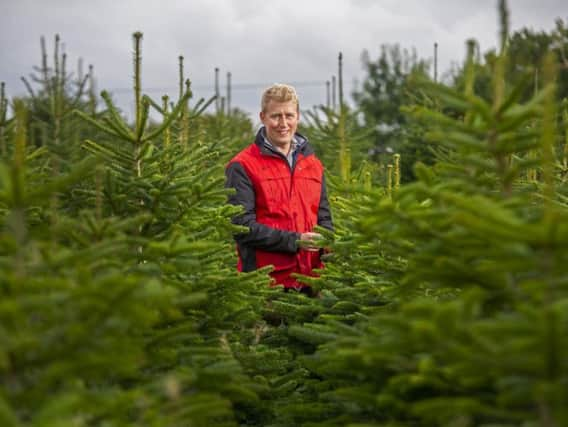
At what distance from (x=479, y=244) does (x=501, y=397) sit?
0.57 meters

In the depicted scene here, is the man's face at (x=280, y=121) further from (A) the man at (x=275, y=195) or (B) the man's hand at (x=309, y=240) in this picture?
(B) the man's hand at (x=309, y=240)

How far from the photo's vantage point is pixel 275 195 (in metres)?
5.04

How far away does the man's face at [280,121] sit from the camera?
502 centimetres

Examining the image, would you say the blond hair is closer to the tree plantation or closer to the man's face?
the man's face

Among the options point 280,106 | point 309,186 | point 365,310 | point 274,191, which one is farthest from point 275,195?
point 365,310

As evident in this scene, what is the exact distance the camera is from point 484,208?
2213mm

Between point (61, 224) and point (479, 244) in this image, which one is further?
point (61, 224)

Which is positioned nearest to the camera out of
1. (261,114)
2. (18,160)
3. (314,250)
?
(18,160)

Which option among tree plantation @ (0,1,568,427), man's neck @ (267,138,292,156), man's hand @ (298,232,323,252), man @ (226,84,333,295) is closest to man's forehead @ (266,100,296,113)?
man @ (226,84,333,295)

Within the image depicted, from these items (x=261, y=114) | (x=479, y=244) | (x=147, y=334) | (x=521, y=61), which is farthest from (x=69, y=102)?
(x=521, y=61)

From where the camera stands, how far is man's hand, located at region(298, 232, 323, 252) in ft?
15.5

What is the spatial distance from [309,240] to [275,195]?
50 centimetres

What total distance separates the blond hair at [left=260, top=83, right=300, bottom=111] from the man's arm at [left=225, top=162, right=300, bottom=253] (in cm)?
53

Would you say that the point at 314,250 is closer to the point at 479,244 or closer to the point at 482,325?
the point at 479,244
